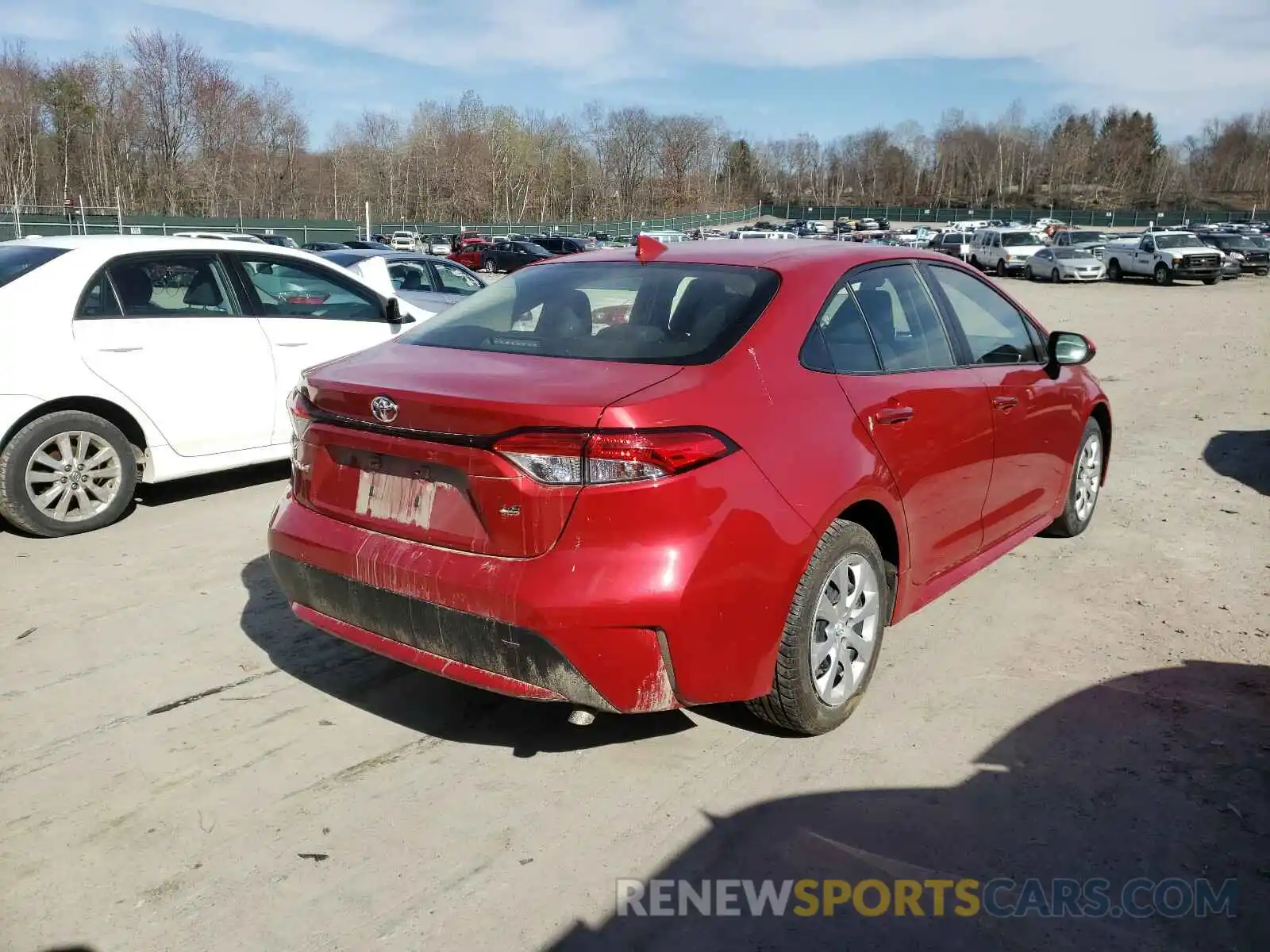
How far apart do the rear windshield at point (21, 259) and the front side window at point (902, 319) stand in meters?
4.70

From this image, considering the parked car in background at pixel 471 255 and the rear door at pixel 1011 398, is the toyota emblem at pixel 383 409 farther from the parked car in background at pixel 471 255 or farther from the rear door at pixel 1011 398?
the parked car in background at pixel 471 255

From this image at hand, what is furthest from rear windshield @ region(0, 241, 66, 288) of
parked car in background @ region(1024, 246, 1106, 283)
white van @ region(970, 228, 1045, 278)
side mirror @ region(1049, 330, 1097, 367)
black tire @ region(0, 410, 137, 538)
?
white van @ region(970, 228, 1045, 278)

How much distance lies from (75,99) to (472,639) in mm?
88058

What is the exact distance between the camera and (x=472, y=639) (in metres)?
3.00

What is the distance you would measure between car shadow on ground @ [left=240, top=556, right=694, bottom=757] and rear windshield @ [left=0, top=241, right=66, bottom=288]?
2827mm

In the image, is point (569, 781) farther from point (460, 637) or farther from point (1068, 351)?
point (1068, 351)

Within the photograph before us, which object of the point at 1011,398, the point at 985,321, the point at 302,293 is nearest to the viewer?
the point at 1011,398

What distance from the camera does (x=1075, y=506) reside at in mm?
5691

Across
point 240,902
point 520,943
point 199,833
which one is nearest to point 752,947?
point 520,943

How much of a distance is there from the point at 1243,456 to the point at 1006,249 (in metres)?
33.3

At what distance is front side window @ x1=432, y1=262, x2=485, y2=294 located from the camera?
47.2 ft

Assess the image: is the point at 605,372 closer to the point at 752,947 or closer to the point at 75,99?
the point at 752,947

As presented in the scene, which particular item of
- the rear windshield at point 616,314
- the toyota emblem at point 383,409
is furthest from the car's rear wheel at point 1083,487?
the toyota emblem at point 383,409

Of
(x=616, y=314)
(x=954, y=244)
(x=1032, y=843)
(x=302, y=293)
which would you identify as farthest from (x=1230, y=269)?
(x=1032, y=843)
